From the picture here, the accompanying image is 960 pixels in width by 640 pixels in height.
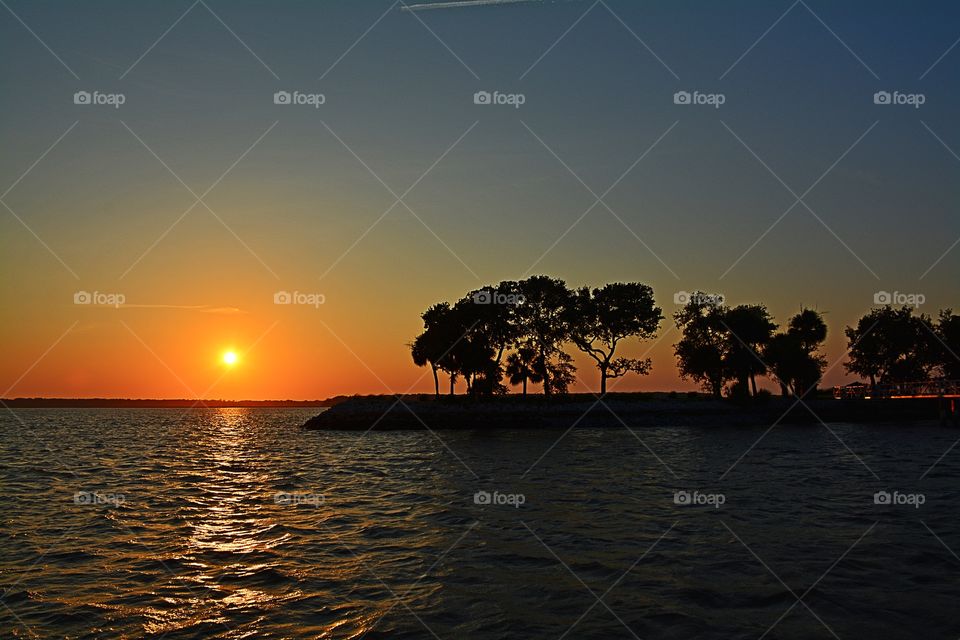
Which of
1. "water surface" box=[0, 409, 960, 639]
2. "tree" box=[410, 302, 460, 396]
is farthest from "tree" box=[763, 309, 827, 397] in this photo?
"water surface" box=[0, 409, 960, 639]

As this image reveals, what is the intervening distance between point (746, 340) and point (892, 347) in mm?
35369

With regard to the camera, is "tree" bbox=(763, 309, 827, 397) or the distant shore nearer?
the distant shore

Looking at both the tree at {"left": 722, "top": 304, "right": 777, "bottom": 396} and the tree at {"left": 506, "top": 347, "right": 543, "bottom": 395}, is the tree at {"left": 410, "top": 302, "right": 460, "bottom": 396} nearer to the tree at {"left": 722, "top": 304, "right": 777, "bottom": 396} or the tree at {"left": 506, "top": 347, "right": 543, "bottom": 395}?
the tree at {"left": 506, "top": 347, "right": 543, "bottom": 395}

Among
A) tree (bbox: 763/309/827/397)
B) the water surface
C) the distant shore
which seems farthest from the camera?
tree (bbox: 763/309/827/397)

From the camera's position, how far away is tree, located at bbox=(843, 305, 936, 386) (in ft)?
380

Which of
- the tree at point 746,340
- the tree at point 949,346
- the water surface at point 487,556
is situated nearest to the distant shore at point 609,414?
the tree at point 746,340

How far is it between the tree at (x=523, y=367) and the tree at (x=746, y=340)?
27.6 metres

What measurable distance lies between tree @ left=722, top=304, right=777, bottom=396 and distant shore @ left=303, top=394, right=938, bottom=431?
5062mm

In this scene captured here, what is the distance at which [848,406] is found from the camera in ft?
293

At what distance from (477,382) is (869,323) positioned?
71675 millimetres

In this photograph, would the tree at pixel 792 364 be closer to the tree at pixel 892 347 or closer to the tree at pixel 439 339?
the tree at pixel 892 347

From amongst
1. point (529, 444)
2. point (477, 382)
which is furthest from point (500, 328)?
point (529, 444)

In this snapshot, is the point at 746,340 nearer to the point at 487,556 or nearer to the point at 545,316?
the point at 545,316

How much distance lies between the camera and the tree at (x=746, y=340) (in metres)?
96.8
